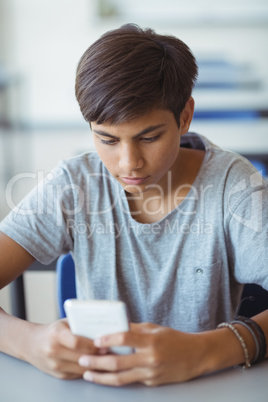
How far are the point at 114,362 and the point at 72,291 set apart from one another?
0.49 m

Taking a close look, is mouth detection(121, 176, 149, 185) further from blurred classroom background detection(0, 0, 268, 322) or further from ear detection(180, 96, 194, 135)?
blurred classroom background detection(0, 0, 268, 322)

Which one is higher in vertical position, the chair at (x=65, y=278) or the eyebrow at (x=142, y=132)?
the eyebrow at (x=142, y=132)

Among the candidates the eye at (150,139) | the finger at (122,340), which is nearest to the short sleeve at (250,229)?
the eye at (150,139)

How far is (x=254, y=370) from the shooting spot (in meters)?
0.79

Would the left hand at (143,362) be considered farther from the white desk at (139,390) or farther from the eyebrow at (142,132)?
the eyebrow at (142,132)

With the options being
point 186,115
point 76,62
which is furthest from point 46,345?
point 76,62

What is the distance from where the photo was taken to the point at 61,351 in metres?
0.76

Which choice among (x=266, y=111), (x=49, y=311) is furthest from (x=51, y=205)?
(x=266, y=111)

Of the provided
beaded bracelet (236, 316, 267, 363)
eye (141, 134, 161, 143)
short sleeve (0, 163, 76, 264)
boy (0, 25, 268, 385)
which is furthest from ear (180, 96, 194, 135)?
beaded bracelet (236, 316, 267, 363)

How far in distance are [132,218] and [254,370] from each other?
42 centimetres

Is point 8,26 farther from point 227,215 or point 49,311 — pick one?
point 227,215

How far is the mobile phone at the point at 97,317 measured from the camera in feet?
2.30

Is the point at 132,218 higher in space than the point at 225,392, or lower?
higher

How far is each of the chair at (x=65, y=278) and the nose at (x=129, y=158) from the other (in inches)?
13.8
